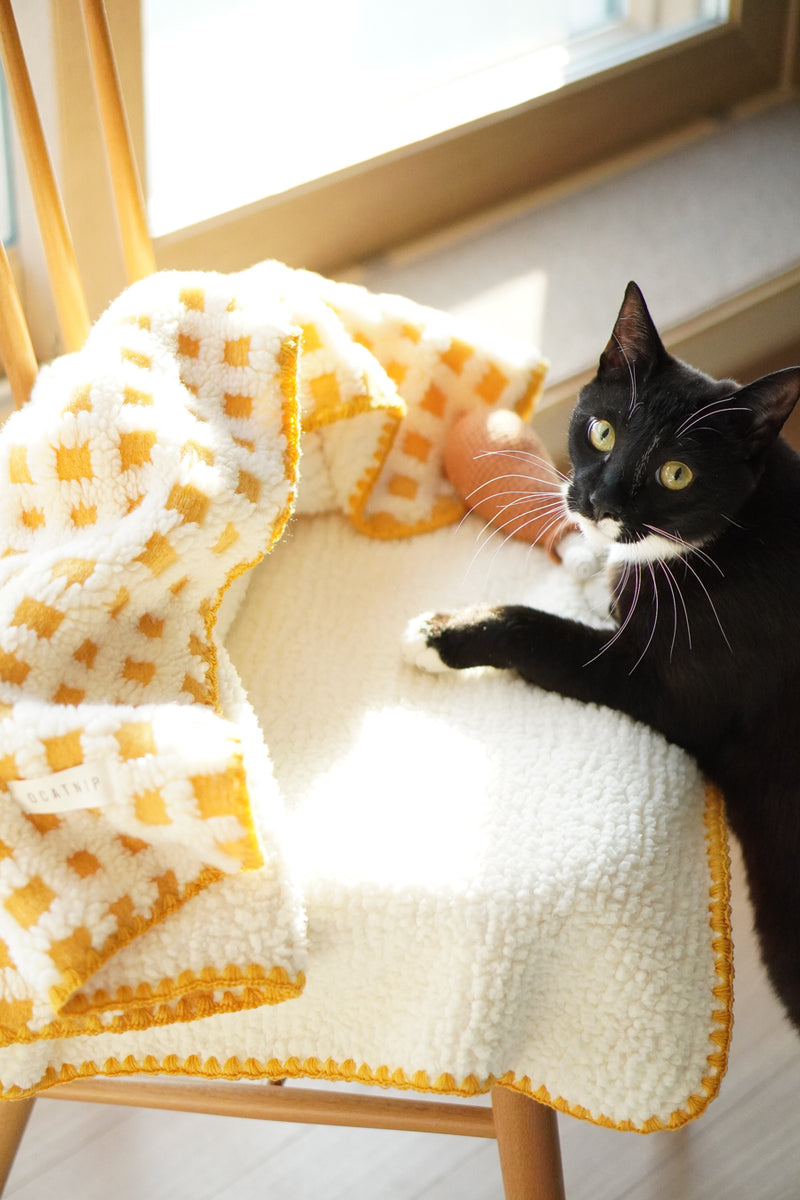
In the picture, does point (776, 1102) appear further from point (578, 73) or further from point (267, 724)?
point (578, 73)

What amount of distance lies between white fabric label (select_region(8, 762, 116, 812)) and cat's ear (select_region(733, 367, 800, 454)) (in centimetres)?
51

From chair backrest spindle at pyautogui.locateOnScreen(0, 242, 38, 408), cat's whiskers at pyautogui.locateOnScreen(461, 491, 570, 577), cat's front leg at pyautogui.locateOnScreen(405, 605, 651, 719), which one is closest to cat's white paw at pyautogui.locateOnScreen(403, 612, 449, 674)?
cat's front leg at pyautogui.locateOnScreen(405, 605, 651, 719)

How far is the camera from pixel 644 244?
150 cm

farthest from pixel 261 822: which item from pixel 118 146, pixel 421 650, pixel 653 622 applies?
pixel 118 146

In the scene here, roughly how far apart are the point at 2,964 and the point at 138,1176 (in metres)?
0.50

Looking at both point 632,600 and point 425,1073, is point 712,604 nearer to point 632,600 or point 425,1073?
point 632,600

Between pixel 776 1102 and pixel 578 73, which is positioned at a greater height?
pixel 578 73

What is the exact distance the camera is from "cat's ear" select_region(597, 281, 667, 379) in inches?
33.3

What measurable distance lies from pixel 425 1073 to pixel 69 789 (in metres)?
0.29

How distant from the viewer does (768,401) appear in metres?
0.79

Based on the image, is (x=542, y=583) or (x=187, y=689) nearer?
(x=187, y=689)

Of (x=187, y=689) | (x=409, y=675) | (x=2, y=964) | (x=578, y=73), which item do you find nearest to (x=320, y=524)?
(x=409, y=675)

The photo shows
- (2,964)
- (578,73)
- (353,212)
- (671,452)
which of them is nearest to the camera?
(2,964)

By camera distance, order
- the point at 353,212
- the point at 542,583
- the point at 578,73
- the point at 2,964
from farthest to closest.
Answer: the point at 578,73, the point at 353,212, the point at 542,583, the point at 2,964
